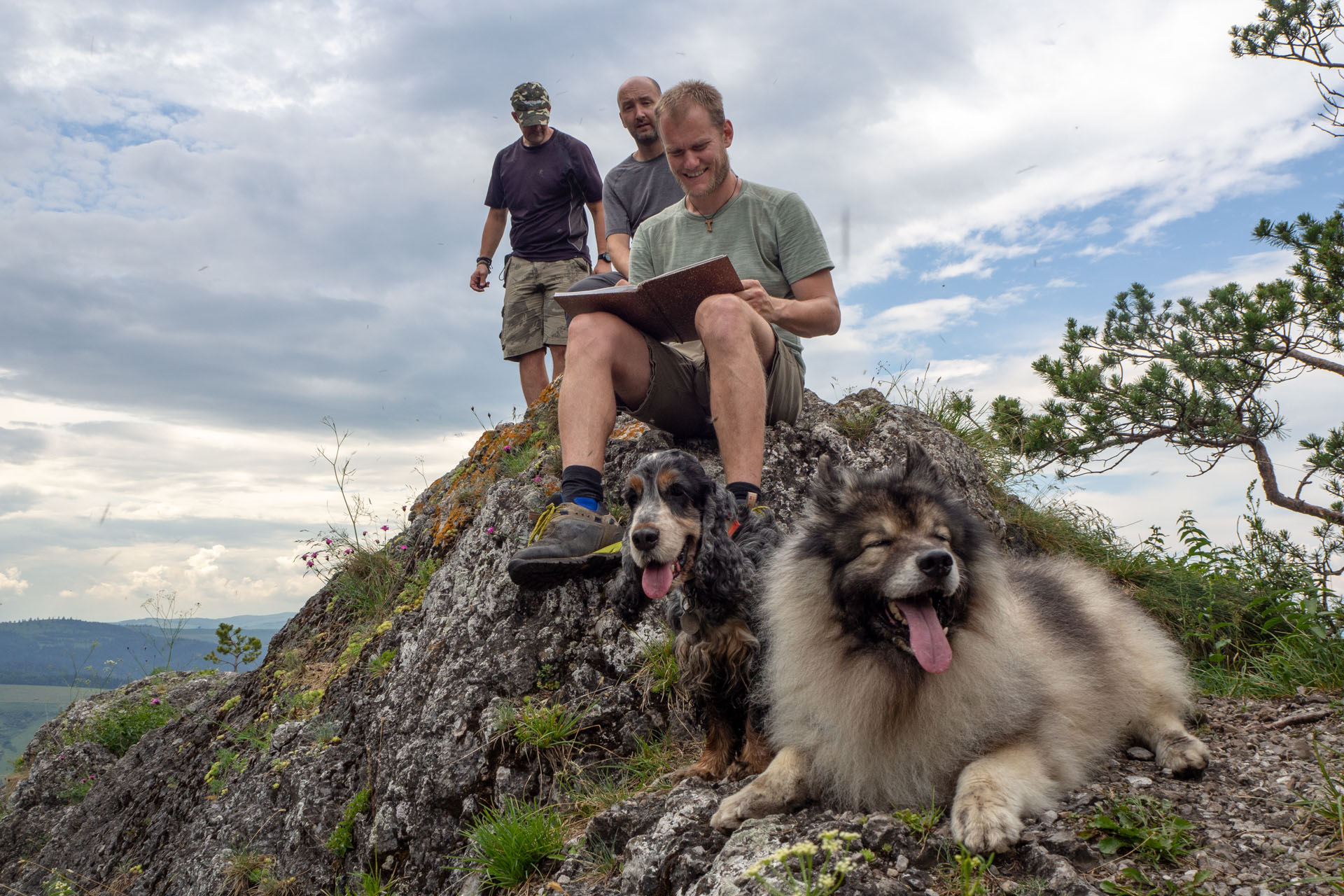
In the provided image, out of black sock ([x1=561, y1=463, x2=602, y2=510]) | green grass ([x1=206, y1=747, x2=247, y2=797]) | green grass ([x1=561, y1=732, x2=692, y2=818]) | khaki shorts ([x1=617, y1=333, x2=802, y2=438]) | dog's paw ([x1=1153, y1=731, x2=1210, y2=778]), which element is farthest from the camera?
green grass ([x1=206, y1=747, x2=247, y2=797])

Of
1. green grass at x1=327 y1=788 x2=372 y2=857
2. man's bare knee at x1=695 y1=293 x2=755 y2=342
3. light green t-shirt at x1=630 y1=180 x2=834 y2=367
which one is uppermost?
light green t-shirt at x1=630 y1=180 x2=834 y2=367

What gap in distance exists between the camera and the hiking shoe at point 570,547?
387 centimetres

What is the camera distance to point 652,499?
119 inches

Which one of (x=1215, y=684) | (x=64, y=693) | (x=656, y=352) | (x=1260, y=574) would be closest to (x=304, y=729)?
(x=656, y=352)

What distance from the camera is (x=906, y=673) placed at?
2547 millimetres

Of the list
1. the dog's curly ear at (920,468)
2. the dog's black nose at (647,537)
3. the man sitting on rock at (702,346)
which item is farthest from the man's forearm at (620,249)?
the dog's curly ear at (920,468)

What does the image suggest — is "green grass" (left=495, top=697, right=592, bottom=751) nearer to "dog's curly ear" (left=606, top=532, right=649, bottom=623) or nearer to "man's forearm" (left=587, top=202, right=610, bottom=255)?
"dog's curly ear" (left=606, top=532, right=649, bottom=623)

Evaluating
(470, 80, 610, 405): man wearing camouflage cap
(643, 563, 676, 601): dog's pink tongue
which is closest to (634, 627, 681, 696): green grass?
(643, 563, 676, 601): dog's pink tongue

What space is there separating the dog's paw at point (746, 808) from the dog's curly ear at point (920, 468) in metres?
1.18

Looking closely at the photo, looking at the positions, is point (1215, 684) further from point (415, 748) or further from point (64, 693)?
point (64, 693)

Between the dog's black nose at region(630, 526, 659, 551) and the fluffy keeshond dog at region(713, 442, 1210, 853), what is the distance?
0.48 metres

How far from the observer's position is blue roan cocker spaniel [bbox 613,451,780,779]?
2.98 meters

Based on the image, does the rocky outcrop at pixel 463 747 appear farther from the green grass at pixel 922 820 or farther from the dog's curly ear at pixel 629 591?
the dog's curly ear at pixel 629 591

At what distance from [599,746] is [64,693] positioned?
940cm
